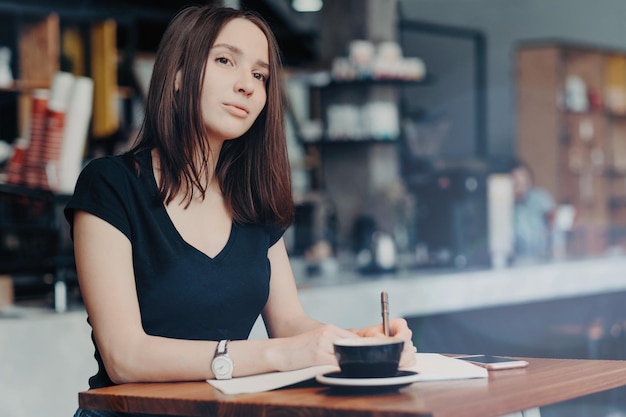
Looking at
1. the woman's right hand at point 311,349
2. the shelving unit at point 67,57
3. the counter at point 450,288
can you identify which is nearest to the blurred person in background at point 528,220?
the counter at point 450,288

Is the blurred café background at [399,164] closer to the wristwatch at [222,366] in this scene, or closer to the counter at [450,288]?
the counter at [450,288]

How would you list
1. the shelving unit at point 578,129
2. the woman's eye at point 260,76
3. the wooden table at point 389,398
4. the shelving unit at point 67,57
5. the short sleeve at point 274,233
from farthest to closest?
1. the shelving unit at point 578,129
2. the shelving unit at point 67,57
3. the short sleeve at point 274,233
4. the woman's eye at point 260,76
5. the wooden table at point 389,398

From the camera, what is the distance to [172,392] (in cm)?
143

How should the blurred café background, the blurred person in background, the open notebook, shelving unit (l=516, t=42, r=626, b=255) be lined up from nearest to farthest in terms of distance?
the open notebook → the blurred café background → the blurred person in background → shelving unit (l=516, t=42, r=626, b=255)

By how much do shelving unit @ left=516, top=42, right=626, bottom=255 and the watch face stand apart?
29.9 ft

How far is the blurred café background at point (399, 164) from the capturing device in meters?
4.25

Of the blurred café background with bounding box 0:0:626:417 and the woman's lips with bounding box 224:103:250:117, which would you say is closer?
the woman's lips with bounding box 224:103:250:117

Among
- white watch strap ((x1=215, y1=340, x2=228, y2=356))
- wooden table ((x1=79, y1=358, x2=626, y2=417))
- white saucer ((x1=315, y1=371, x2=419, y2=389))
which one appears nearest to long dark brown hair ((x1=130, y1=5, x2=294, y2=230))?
white watch strap ((x1=215, y1=340, x2=228, y2=356))

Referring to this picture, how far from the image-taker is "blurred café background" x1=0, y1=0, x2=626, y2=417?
14.0ft

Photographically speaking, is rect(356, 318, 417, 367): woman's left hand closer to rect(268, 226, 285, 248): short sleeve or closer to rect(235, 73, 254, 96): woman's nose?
rect(268, 226, 285, 248): short sleeve

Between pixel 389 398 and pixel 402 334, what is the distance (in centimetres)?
31

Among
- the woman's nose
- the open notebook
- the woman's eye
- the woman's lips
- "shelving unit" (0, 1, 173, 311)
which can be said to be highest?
"shelving unit" (0, 1, 173, 311)

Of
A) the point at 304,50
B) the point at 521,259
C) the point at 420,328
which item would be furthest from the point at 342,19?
the point at 420,328

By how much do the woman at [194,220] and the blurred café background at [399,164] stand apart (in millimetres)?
537
